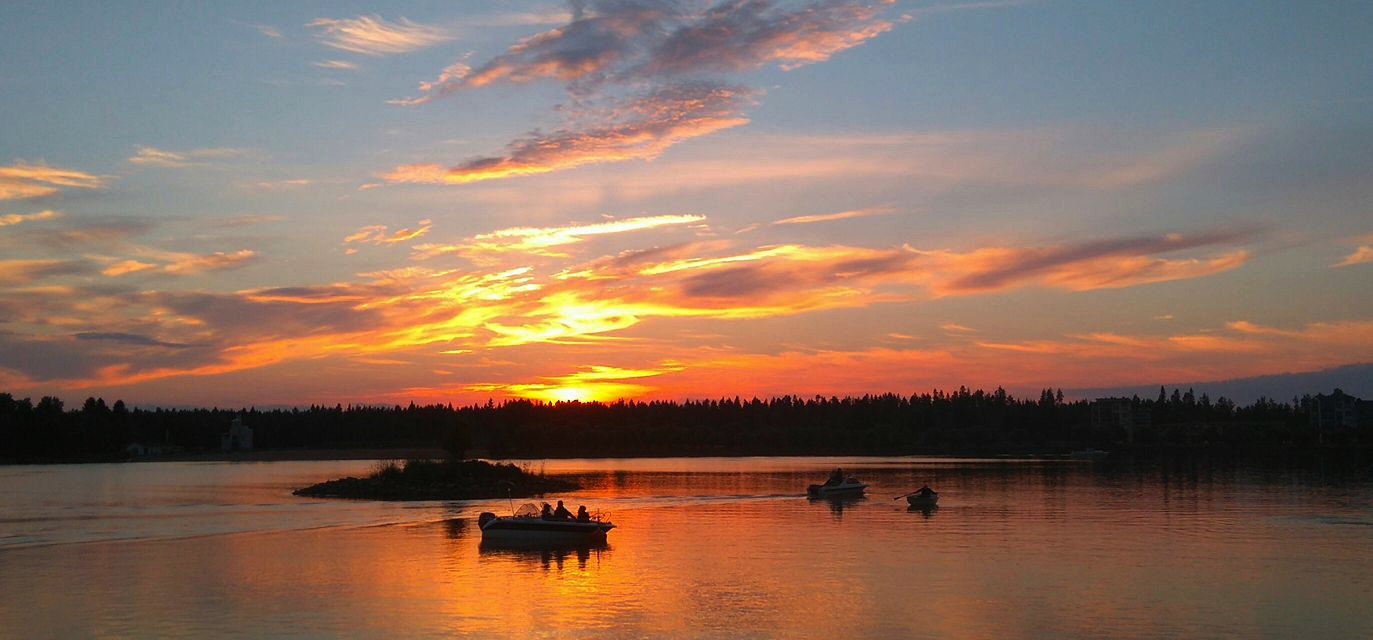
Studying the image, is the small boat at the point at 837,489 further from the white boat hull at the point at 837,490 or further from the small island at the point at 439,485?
the small island at the point at 439,485

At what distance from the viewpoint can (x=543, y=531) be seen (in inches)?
1757

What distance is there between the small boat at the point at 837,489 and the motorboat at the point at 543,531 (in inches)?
1037

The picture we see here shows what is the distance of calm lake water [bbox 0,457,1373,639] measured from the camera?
1000 inches

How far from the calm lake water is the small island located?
8942 mm

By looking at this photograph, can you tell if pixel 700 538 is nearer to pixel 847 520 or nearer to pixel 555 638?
pixel 847 520

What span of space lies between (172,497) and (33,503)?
8.21 meters

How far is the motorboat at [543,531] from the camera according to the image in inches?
1731

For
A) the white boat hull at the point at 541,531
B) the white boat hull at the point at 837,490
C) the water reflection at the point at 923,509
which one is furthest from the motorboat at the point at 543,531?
the white boat hull at the point at 837,490

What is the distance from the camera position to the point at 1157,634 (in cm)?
2389

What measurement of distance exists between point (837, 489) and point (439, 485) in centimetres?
2529

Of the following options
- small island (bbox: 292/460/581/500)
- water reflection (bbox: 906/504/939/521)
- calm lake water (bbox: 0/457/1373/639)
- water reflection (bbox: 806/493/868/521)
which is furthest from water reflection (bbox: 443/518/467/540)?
water reflection (bbox: 906/504/939/521)

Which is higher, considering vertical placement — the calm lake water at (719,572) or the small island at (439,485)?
the small island at (439,485)

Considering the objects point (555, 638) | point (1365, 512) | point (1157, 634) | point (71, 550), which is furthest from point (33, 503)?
point (1365, 512)

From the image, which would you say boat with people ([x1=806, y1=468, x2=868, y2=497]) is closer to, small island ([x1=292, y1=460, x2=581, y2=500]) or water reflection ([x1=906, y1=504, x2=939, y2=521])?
water reflection ([x1=906, y1=504, x2=939, y2=521])
